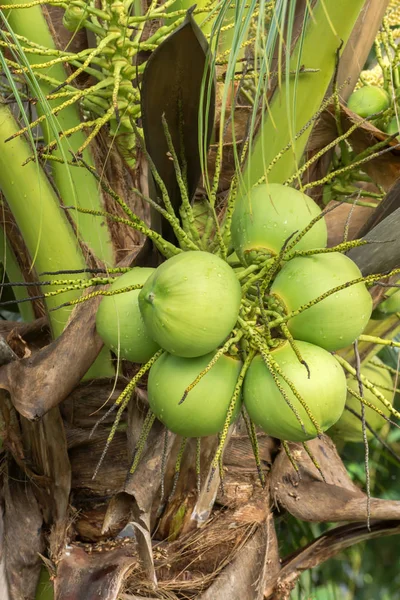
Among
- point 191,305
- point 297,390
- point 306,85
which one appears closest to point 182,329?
point 191,305

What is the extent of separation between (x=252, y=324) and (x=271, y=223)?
0.15 m

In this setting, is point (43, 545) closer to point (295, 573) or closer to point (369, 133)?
point (295, 573)

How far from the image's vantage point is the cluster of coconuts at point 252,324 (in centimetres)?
86

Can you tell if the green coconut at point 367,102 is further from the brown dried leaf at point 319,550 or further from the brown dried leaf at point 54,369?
the brown dried leaf at point 319,550

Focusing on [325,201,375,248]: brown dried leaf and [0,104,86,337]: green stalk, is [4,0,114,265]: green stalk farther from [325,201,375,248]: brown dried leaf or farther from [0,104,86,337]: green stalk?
[325,201,375,248]: brown dried leaf

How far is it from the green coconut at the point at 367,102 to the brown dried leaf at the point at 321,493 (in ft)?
2.52

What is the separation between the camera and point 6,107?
1.36 metres

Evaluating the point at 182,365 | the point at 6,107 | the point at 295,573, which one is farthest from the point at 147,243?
the point at 295,573

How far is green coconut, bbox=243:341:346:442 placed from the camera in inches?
34.7

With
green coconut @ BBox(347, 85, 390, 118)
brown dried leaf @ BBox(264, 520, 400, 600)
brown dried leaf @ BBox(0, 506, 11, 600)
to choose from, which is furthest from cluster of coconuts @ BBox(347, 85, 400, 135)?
brown dried leaf @ BBox(0, 506, 11, 600)

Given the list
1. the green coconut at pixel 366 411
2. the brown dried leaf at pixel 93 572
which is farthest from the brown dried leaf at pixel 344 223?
the brown dried leaf at pixel 93 572

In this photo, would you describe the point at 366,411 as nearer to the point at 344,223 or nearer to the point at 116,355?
the point at 344,223

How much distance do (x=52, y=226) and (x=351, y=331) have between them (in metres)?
0.70

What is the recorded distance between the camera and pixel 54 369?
3.84ft
